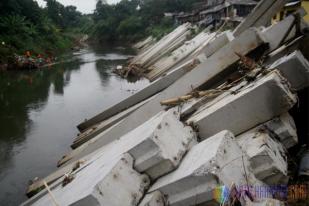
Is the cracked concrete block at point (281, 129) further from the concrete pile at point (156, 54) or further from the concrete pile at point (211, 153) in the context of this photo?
the concrete pile at point (156, 54)

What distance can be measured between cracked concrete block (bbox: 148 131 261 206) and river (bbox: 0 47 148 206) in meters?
4.03

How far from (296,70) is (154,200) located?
248 centimetres

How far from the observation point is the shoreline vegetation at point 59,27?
24.0 meters

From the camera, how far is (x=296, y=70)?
4.26 metres

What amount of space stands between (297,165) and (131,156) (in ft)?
6.58

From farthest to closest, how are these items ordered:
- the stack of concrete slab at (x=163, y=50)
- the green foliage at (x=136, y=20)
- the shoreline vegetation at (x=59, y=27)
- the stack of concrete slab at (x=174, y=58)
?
the green foliage at (x=136, y=20) < the shoreline vegetation at (x=59, y=27) < the stack of concrete slab at (x=163, y=50) < the stack of concrete slab at (x=174, y=58)

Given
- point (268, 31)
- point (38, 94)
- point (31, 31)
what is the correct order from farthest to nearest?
1. point (31, 31)
2. point (38, 94)
3. point (268, 31)

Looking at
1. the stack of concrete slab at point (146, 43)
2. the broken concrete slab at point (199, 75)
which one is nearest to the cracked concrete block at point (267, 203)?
the broken concrete slab at point (199, 75)

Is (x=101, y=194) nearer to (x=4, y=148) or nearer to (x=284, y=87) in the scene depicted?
(x=284, y=87)

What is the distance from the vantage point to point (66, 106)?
41.9ft

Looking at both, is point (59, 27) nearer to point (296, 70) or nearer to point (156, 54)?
point (156, 54)

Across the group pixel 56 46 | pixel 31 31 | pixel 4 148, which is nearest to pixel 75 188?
pixel 4 148

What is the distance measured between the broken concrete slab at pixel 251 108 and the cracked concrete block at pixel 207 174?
725 millimetres

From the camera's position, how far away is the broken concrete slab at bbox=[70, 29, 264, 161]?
19.7ft
